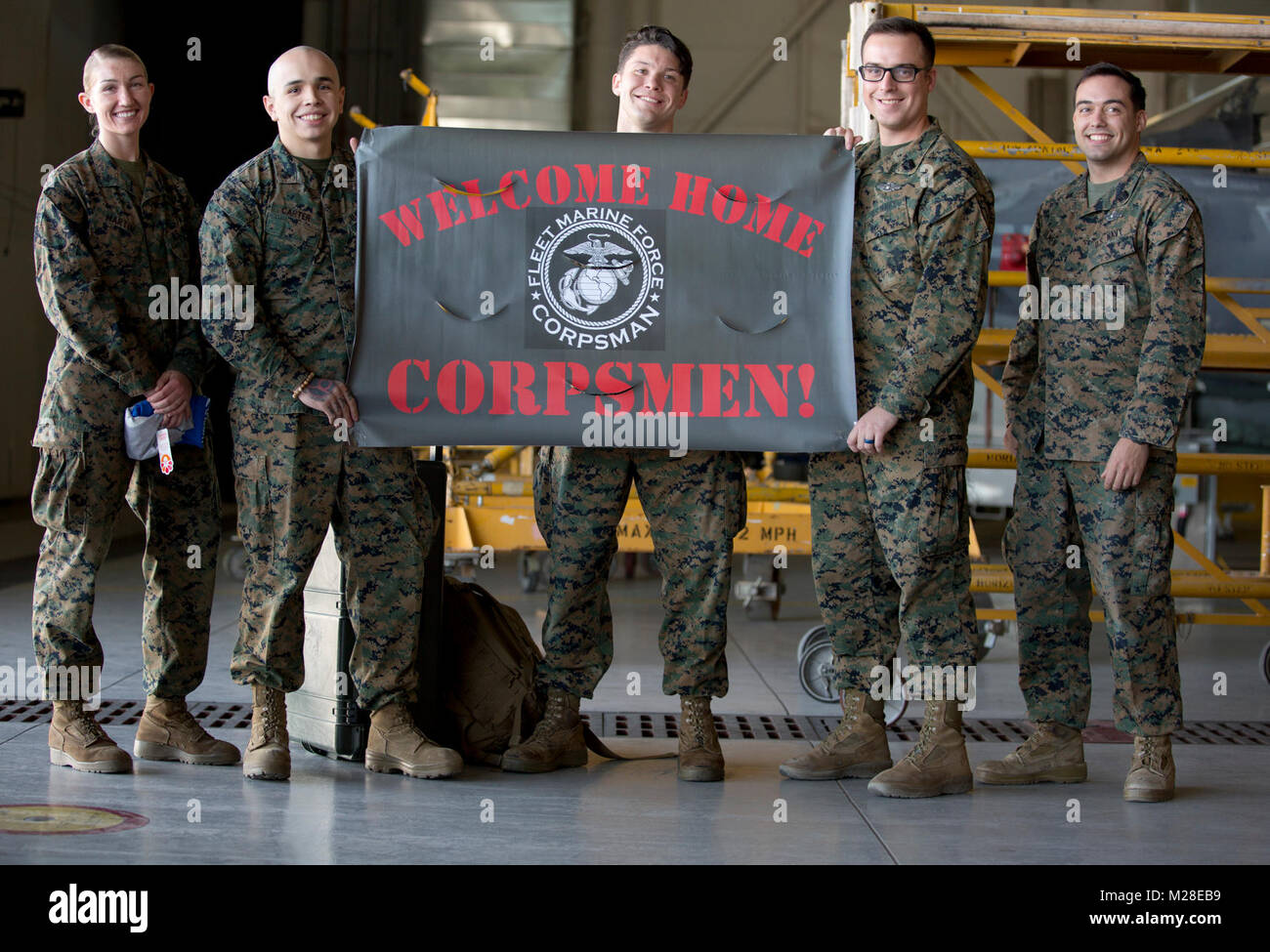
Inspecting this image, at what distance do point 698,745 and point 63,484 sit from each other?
6.19ft

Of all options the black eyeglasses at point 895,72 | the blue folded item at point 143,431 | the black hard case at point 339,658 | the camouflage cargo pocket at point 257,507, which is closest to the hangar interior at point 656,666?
the black hard case at point 339,658

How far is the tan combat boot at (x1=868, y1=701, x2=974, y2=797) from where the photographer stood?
3426 mm

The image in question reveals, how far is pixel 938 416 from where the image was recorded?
347 cm

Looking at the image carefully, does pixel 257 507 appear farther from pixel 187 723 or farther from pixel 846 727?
pixel 846 727

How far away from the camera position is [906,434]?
346cm

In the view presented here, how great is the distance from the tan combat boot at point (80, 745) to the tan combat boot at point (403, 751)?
0.67 meters

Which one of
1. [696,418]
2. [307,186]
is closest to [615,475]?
[696,418]

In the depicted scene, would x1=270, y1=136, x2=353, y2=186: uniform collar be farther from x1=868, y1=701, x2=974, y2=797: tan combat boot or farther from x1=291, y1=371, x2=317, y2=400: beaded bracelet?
x1=868, y1=701, x2=974, y2=797: tan combat boot

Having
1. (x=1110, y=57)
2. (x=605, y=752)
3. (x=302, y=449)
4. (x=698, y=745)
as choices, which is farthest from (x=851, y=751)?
(x=1110, y=57)

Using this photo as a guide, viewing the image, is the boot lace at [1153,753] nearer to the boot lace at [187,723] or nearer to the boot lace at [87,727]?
the boot lace at [187,723]

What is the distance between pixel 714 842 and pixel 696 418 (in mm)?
1167

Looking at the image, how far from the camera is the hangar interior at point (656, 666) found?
2945 mm

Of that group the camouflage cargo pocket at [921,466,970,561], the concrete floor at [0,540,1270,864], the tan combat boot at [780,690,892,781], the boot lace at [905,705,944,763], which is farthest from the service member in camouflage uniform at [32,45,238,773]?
the camouflage cargo pocket at [921,466,970,561]

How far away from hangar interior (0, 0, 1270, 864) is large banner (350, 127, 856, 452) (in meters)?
1.02
